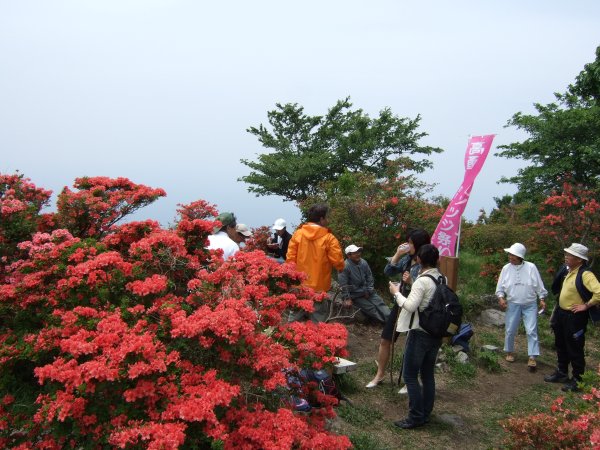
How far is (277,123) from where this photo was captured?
72.2ft

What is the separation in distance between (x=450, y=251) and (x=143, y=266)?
15.8 feet

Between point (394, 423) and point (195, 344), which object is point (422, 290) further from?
point (195, 344)

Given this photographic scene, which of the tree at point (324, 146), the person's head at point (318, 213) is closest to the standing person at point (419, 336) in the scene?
the person's head at point (318, 213)

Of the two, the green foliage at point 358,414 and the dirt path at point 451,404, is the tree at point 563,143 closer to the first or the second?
the dirt path at point 451,404

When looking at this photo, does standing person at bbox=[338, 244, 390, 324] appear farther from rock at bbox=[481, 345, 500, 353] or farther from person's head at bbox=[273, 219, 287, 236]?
rock at bbox=[481, 345, 500, 353]

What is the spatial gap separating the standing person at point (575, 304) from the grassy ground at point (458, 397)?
0.49 metres

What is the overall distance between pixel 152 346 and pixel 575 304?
16.5 feet

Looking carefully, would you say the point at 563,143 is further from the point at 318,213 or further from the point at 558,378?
the point at 318,213

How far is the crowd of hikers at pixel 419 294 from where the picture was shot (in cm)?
404

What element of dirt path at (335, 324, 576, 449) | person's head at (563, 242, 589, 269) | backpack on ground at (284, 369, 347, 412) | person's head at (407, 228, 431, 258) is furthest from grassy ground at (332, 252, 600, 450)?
person's head at (407, 228, 431, 258)

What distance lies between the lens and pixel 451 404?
5051mm

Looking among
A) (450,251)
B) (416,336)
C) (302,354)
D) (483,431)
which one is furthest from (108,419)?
(450,251)

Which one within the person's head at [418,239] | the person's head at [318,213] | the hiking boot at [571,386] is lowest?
the hiking boot at [571,386]

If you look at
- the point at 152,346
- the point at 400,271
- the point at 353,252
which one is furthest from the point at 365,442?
the point at 353,252
